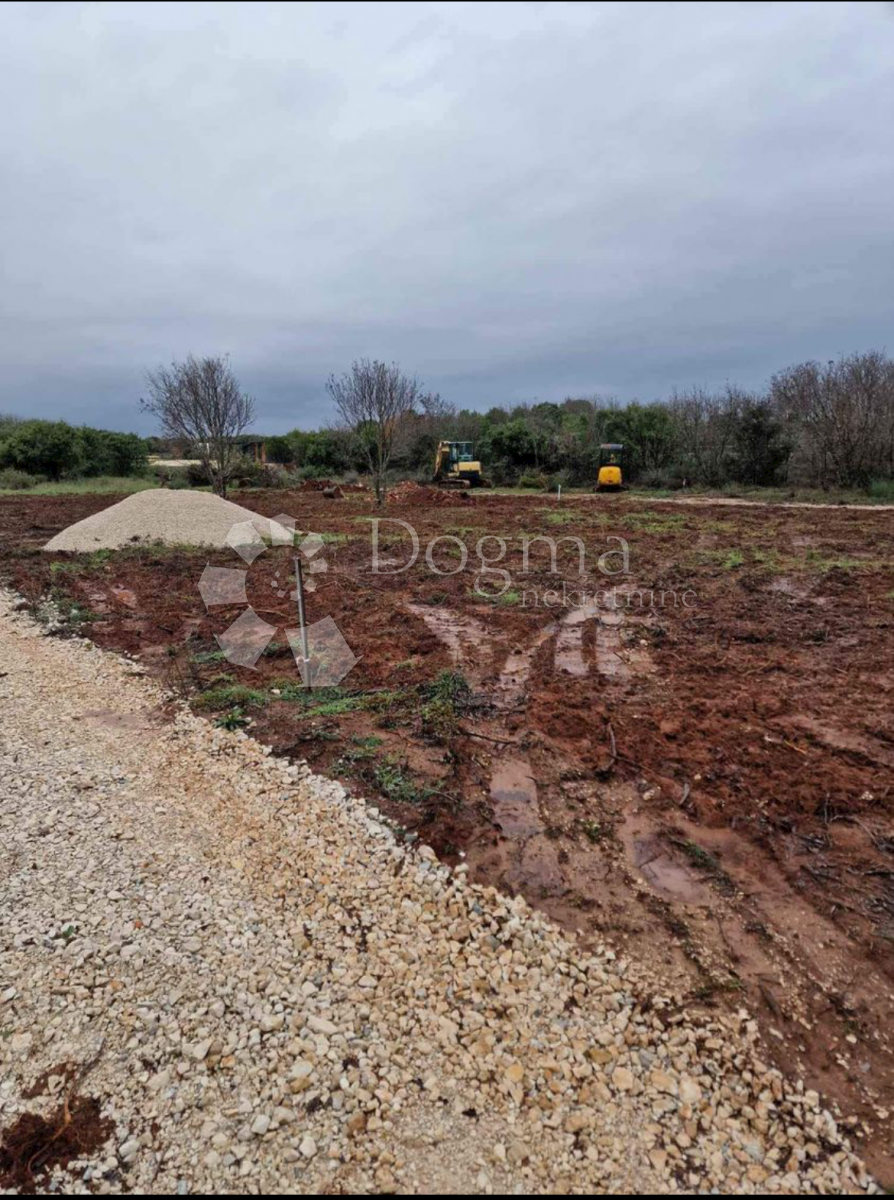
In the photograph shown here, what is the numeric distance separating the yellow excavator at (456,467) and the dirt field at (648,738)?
594 inches

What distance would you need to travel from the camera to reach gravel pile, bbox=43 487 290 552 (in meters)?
12.8

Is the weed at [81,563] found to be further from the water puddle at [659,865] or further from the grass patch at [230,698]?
the water puddle at [659,865]

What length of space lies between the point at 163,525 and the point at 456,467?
45.5 feet

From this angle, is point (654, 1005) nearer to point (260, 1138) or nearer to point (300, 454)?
point (260, 1138)

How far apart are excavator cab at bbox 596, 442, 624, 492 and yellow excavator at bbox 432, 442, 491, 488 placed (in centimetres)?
508

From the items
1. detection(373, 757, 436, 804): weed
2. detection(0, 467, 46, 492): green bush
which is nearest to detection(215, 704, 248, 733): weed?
detection(373, 757, 436, 804): weed

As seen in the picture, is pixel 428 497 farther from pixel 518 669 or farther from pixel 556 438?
pixel 518 669

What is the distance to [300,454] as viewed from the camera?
34281mm

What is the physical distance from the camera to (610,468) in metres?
23.2

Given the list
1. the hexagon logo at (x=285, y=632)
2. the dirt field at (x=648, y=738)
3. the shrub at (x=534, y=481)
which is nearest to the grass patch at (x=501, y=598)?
the dirt field at (x=648, y=738)

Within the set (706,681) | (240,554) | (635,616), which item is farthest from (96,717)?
(240,554)

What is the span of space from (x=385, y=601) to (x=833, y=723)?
5.46m

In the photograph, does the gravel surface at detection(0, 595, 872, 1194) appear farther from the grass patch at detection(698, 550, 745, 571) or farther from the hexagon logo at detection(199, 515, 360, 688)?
the grass patch at detection(698, 550, 745, 571)

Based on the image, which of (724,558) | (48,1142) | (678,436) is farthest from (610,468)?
(48,1142)
